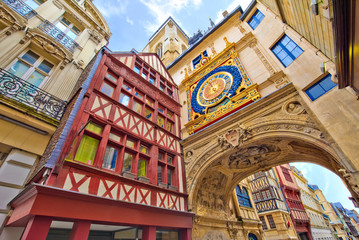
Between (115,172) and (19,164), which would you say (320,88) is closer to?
(115,172)

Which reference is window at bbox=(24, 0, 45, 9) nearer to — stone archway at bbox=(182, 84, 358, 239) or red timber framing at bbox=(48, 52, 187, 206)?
red timber framing at bbox=(48, 52, 187, 206)

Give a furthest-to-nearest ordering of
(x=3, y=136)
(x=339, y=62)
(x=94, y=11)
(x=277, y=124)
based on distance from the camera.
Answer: (x=94, y=11) < (x=277, y=124) < (x=3, y=136) < (x=339, y=62)

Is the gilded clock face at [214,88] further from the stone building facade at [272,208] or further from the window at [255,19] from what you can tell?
the stone building facade at [272,208]

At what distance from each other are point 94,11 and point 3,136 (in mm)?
9607

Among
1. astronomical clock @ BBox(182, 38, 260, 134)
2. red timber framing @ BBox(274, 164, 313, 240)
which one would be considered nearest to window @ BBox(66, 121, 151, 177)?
astronomical clock @ BBox(182, 38, 260, 134)

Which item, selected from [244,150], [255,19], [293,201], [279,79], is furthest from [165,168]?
[293,201]

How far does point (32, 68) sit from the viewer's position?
19.7 ft

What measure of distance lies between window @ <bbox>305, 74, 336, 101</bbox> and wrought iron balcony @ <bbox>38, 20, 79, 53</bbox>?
9839 mm

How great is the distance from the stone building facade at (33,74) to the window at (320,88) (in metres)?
8.18

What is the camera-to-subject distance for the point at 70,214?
347 cm

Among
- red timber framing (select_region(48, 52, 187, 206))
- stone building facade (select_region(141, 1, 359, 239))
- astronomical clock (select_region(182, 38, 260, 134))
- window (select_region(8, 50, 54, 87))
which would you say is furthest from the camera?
astronomical clock (select_region(182, 38, 260, 134))

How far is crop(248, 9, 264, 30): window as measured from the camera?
851 cm

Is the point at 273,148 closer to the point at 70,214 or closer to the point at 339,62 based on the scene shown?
the point at 339,62

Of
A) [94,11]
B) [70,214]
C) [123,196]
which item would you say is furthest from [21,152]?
[94,11]
